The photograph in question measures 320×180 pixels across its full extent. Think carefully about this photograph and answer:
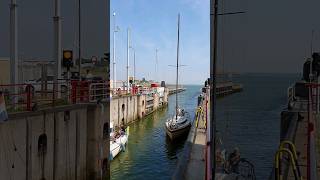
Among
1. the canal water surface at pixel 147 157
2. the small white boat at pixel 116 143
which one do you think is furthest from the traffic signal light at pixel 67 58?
the small white boat at pixel 116 143

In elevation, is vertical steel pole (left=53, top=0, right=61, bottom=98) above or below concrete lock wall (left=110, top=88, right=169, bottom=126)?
above

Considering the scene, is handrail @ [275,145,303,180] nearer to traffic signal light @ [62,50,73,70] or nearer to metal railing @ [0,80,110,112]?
traffic signal light @ [62,50,73,70]

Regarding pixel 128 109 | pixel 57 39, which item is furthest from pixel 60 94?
pixel 128 109

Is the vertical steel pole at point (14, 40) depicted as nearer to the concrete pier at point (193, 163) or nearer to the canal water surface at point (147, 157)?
the concrete pier at point (193, 163)

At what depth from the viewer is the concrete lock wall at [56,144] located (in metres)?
12.7

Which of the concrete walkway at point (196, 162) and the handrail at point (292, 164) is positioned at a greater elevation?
the handrail at point (292, 164)

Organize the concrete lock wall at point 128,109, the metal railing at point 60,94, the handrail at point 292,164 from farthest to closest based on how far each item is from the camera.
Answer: the concrete lock wall at point 128,109
the metal railing at point 60,94
the handrail at point 292,164

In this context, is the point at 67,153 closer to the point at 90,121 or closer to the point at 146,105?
the point at 90,121

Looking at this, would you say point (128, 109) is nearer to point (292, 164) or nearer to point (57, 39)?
point (57, 39)

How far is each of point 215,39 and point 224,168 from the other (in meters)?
5.03

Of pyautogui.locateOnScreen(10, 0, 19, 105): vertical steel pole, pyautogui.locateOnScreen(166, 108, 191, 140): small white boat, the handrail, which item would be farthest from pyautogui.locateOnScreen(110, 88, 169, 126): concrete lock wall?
the handrail

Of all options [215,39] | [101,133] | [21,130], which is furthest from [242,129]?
[215,39]

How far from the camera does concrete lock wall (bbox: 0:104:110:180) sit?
12.7m

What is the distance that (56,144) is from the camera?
15.0 m
